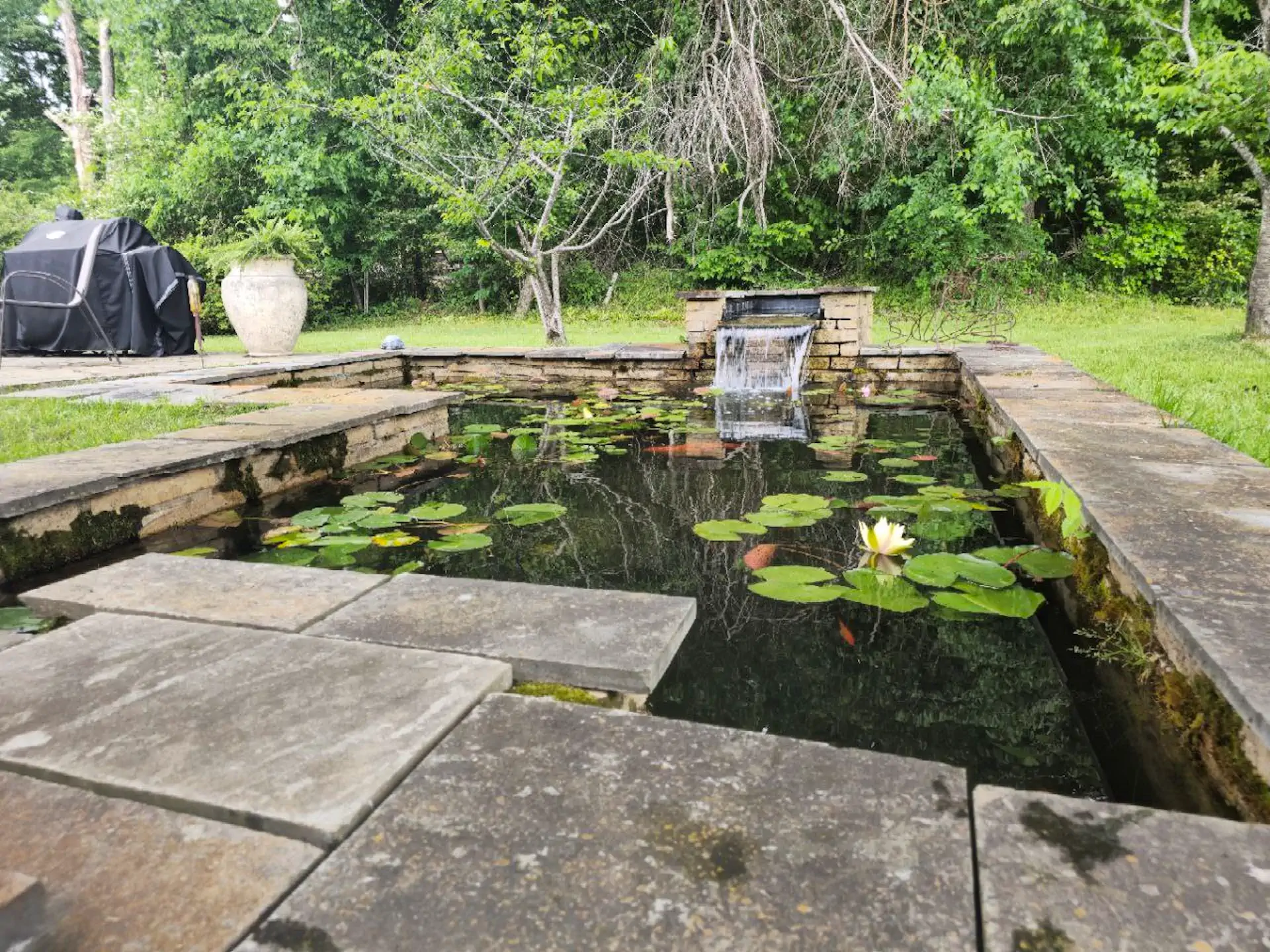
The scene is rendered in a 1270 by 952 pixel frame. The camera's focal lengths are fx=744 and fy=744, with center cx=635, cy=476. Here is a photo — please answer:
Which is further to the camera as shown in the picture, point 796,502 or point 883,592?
point 796,502

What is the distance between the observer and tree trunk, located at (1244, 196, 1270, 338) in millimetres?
5738

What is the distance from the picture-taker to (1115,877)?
64 cm

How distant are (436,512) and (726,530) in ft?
3.03

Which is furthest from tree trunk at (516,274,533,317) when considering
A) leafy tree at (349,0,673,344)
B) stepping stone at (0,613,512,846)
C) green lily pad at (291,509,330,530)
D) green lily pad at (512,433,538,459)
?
stepping stone at (0,613,512,846)

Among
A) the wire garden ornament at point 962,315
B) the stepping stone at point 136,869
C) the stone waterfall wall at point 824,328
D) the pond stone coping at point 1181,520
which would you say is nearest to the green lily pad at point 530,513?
the pond stone coping at point 1181,520

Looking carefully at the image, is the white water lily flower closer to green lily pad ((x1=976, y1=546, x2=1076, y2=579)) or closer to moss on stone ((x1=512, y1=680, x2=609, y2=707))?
green lily pad ((x1=976, y1=546, x2=1076, y2=579))

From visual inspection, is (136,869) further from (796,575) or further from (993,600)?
(993,600)

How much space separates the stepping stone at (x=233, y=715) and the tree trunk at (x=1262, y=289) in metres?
7.01

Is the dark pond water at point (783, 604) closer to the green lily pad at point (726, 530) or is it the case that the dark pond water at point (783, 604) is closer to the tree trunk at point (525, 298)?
the green lily pad at point (726, 530)

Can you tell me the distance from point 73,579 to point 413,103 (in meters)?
6.83

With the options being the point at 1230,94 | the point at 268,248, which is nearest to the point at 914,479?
the point at 1230,94

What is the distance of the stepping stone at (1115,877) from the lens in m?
0.58

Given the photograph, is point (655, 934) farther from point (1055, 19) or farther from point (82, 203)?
point (82, 203)

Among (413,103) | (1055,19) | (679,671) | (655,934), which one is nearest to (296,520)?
(679,671)
